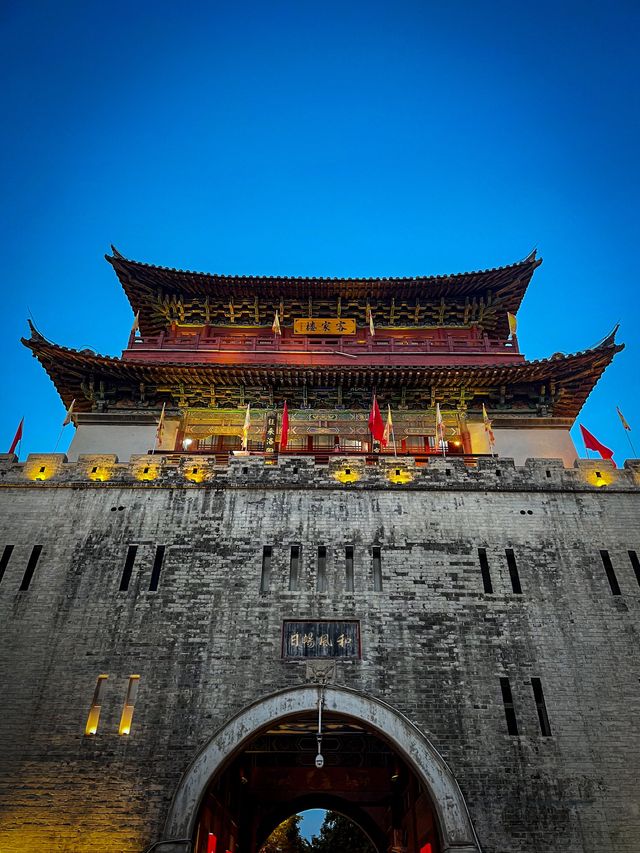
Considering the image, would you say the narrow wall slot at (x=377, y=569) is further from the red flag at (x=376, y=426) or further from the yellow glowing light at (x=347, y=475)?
the red flag at (x=376, y=426)

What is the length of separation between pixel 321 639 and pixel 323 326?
432 inches

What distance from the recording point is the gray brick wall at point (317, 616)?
9.42m

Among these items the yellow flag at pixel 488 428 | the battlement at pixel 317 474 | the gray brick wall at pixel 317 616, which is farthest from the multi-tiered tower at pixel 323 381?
the gray brick wall at pixel 317 616

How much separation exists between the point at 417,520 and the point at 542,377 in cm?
Result: 681

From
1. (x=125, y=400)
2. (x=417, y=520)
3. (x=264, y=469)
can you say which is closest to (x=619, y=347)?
(x=417, y=520)

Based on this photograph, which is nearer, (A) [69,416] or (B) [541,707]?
(B) [541,707]

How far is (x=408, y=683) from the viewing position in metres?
10.2

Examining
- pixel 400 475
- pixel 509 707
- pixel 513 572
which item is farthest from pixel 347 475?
pixel 509 707

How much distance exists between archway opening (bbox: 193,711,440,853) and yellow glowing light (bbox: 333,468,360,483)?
443 cm

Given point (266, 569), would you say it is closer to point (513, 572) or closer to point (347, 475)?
point (347, 475)

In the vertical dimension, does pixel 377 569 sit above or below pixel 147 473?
below

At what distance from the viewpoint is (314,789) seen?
51.3ft

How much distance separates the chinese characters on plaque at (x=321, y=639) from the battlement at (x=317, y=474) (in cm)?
279

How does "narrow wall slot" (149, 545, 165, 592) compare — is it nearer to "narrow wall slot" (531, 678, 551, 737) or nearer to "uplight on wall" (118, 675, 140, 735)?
"uplight on wall" (118, 675, 140, 735)
